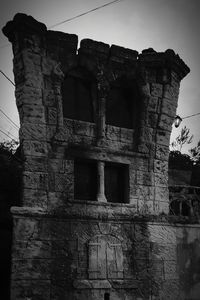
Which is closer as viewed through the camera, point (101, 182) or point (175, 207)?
point (101, 182)

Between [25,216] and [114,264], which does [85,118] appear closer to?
[25,216]

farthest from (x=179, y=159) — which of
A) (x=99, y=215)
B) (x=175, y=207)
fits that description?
(x=99, y=215)

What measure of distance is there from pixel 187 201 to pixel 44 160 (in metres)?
3.68

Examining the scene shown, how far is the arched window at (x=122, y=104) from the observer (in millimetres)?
8477

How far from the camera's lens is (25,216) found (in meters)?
6.96

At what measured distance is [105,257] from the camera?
7.51 m

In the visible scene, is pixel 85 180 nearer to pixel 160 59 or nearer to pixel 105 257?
pixel 105 257

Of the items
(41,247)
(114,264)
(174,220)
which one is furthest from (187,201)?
(41,247)

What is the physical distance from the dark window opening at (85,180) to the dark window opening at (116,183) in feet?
0.99

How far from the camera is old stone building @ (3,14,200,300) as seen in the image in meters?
7.10

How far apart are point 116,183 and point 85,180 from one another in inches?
29.6

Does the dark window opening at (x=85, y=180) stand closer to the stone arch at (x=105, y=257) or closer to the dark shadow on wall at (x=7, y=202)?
the stone arch at (x=105, y=257)

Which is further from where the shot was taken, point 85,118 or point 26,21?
point 85,118

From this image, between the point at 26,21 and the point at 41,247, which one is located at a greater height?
the point at 26,21
